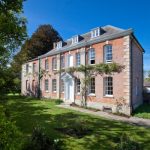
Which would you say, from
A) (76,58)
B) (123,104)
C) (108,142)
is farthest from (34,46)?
(108,142)

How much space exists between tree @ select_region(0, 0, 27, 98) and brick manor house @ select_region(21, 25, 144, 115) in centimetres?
1010

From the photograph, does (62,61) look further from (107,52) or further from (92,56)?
(107,52)

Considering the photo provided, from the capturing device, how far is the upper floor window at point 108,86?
1942cm

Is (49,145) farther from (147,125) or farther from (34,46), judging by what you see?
(34,46)

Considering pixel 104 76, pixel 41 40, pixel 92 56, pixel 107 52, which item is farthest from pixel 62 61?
pixel 41 40

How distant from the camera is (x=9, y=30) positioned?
30.5ft

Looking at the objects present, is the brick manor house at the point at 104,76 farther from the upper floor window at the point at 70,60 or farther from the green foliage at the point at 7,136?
the green foliage at the point at 7,136

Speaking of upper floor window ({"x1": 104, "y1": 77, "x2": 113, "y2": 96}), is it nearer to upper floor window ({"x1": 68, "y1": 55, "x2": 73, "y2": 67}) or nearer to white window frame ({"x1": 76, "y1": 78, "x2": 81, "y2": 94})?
white window frame ({"x1": 76, "y1": 78, "x2": 81, "y2": 94})

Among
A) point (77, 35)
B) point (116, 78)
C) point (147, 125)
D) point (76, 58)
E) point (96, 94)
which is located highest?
point (77, 35)

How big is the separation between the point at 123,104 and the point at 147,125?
4.53 metres

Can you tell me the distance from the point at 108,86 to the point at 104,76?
1140 mm

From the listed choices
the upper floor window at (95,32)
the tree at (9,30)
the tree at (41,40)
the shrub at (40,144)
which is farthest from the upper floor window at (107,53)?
the tree at (41,40)

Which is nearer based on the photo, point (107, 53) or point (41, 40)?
point (107, 53)

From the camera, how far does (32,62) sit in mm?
36000
